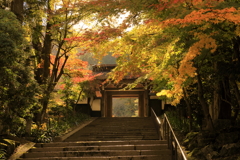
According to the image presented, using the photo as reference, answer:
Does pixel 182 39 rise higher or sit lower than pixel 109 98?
higher

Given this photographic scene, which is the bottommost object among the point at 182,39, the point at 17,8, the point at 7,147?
the point at 7,147

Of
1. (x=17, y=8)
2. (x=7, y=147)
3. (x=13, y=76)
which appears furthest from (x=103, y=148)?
(x=17, y=8)

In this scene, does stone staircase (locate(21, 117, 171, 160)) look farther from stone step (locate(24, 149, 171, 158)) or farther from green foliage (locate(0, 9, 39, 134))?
green foliage (locate(0, 9, 39, 134))

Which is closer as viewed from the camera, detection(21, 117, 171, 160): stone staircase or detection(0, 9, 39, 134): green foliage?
detection(0, 9, 39, 134): green foliage

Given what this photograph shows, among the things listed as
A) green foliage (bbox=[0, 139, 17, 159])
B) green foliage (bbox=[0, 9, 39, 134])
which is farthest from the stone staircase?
green foliage (bbox=[0, 9, 39, 134])

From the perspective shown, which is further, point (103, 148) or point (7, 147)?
point (103, 148)

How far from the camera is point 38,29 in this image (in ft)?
40.2

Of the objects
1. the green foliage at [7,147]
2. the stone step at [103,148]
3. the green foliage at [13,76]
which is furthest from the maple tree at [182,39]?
the green foliage at [7,147]

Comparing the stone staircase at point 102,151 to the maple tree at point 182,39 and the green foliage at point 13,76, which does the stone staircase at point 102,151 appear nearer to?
the green foliage at point 13,76

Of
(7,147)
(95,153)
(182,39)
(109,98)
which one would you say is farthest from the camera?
(109,98)

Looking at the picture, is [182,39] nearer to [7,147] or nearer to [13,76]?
[13,76]

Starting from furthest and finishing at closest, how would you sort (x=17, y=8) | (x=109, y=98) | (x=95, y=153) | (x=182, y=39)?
(x=109, y=98)
(x=17, y=8)
(x=95, y=153)
(x=182, y=39)

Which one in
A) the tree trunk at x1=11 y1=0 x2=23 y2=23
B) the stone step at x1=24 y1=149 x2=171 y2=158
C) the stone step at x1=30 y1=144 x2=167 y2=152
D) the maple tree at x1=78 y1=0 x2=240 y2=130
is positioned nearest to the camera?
the maple tree at x1=78 y1=0 x2=240 y2=130

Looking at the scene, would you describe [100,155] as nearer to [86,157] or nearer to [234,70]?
[86,157]
